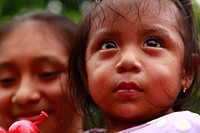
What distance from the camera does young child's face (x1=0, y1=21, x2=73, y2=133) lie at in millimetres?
2453

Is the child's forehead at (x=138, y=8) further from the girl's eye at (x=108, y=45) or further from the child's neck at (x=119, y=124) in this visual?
the child's neck at (x=119, y=124)

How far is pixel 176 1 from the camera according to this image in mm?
1983

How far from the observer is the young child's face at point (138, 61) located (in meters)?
1.77

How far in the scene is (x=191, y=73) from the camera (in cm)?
198

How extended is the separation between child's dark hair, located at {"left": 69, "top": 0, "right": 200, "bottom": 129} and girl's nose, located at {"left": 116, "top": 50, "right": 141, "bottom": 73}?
Answer: 179mm

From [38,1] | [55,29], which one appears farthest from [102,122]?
[38,1]

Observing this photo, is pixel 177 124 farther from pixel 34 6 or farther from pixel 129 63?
pixel 34 6

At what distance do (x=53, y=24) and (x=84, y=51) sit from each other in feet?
2.13

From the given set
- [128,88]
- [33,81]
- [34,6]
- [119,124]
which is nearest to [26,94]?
[33,81]

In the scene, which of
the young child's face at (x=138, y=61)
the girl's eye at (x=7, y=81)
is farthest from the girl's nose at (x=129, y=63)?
the girl's eye at (x=7, y=81)

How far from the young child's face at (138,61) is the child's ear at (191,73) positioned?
0.12 feet

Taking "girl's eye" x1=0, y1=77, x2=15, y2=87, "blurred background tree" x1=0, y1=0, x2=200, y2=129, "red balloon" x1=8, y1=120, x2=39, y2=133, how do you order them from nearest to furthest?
"red balloon" x1=8, y1=120, x2=39, y2=133 < "girl's eye" x1=0, y1=77, x2=15, y2=87 < "blurred background tree" x1=0, y1=0, x2=200, y2=129

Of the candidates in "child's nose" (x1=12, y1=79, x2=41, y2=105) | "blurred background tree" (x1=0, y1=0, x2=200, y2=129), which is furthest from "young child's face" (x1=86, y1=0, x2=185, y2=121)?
"blurred background tree" (x1=0, y1=0, x2=200, y2=129)

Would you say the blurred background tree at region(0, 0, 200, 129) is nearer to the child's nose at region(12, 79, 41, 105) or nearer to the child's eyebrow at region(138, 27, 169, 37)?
the child's nose at region(12, 79, 41, 105)
